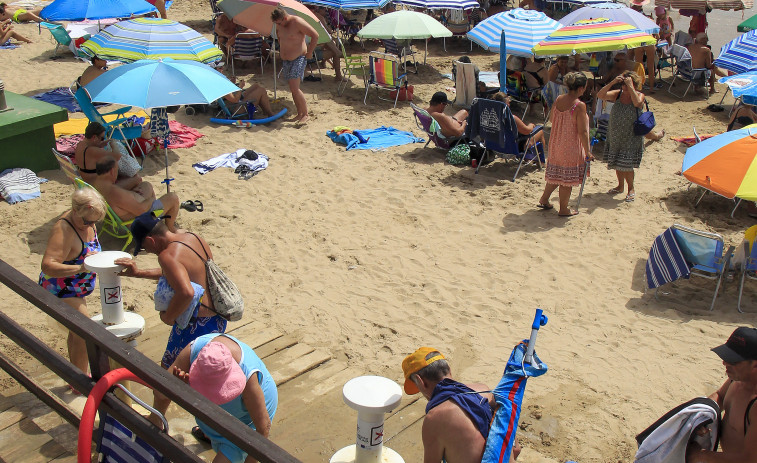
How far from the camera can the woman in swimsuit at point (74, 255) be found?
425 cm

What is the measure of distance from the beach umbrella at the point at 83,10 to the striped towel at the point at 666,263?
7.85m

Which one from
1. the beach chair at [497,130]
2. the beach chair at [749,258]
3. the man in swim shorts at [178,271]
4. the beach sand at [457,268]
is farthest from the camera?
the beach chair at [497,130]

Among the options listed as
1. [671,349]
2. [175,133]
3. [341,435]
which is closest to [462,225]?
[671,349]

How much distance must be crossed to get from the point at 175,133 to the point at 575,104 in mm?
5269

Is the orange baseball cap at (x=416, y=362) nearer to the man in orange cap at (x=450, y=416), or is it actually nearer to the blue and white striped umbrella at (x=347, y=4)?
the man in orange cap at (x=450, y=416)

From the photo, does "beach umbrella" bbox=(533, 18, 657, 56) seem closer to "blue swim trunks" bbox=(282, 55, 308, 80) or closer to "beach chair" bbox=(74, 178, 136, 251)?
"blue swim trunks" bbox=(282, 55, 308, 80)

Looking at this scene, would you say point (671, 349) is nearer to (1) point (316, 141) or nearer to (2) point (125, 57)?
(1) point (316, 141)

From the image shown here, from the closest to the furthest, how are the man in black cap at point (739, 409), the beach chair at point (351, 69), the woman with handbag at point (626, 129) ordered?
the man in black cap at point (739, 409) → the woman with handbag at point (626, 129) → the beach chair at point (351, 69)

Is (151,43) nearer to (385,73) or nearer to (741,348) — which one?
(385,73)

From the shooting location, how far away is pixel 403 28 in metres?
11.6

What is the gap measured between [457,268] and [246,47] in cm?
695

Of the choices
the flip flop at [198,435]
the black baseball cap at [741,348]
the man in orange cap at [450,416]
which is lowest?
the flip flop at [198,435]

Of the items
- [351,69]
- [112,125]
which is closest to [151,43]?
[112,125]

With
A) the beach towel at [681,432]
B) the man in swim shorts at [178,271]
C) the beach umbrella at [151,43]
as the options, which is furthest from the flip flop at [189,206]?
the beach towel at [681,432]
